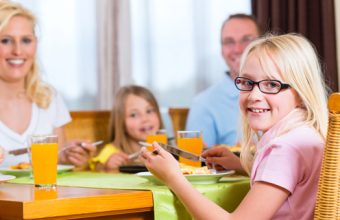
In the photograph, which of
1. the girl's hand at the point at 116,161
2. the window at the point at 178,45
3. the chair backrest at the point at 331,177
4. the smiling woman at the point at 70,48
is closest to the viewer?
the chair backrest at the point at 331,177

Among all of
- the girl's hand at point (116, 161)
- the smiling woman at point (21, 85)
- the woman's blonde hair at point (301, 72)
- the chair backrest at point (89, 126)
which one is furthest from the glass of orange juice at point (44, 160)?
the chair backrest at point (89, 126)

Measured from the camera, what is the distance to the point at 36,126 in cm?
314

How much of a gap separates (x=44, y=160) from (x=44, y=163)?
2 cm

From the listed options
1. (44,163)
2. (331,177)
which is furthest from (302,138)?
(44,163)

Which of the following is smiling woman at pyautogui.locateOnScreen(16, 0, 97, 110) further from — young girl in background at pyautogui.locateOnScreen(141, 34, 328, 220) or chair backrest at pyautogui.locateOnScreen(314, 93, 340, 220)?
chair backrest at pyautogui.locateOnScreen(314, 93, 340, 220)

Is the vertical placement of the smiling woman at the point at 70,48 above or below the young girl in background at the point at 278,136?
above

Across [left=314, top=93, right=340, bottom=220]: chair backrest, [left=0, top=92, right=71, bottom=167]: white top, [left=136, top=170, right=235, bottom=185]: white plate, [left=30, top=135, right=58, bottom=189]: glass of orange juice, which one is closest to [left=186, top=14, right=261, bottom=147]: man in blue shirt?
[left=0, top=92, right=71, bottom=167]: white top

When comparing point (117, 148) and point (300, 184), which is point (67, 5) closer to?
point (117, 148)

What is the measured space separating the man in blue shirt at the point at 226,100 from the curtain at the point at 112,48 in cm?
66

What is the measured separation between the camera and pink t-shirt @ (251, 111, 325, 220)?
178cm

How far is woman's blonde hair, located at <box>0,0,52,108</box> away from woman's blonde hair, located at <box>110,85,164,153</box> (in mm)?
409

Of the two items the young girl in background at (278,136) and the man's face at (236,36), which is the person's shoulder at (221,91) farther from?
the young girl in background at (278,136)

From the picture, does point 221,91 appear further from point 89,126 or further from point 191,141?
point 191,141

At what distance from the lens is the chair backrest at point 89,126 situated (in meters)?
3.56
